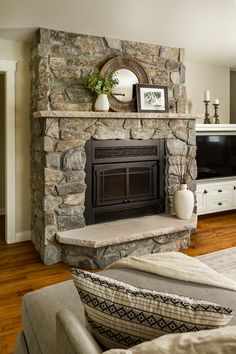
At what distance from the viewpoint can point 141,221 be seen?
3654 mm

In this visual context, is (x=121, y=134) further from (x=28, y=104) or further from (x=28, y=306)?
(x=28, y=306)

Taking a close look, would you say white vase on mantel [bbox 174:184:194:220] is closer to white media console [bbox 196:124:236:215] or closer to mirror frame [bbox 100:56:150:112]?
white media console [bbox 196:124:236:215]

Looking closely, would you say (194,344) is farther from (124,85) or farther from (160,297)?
(124,85)

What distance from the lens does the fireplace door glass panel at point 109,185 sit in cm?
356

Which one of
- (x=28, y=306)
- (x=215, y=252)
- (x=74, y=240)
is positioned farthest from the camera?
(x=215, y=252)

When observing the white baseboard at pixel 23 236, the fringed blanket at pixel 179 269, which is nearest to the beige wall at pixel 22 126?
the white baseboard at pixel 23 236

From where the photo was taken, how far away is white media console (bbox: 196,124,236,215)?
4.74 m

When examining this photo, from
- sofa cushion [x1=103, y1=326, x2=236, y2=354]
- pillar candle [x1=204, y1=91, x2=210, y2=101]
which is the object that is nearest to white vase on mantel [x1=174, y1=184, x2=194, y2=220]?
pillar candle [x1=204, y1=91, x2=210, y2=101]

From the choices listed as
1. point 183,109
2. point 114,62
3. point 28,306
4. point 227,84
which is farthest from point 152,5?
point 227,84

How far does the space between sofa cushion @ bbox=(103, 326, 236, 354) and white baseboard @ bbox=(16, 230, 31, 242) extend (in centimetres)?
333

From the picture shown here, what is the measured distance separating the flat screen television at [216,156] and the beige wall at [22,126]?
2.57 metres

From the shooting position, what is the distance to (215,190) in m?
4.90

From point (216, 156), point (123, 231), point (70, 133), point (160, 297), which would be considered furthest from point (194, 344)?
point (216, 156)

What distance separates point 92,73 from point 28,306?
2.84 meters
